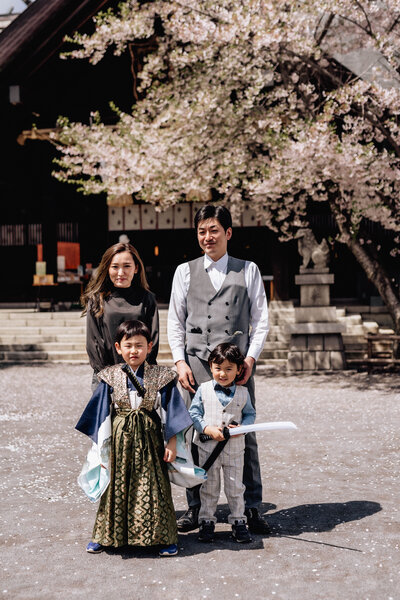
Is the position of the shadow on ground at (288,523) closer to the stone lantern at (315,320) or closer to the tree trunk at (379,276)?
the stone lantern at (315,320)

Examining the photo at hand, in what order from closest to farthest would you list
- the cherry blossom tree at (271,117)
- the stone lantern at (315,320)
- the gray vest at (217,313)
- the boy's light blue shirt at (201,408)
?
1. the boy's light blue shirt at (201,408)
2. the gray vest at (217,313)
3. the cherry blossom tree at (271,117)
4. the stone lantern at (315,320)

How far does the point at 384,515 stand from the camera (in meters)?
4.40

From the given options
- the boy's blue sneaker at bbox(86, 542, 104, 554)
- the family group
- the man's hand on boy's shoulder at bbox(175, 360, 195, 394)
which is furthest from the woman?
the boy's blue sneaker at bbox(86, 542, 104, 554)

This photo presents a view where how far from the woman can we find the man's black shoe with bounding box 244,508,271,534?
3.81 feet

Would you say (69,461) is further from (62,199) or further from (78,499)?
(62,199)

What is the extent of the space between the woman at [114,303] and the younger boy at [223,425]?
1.44 feet

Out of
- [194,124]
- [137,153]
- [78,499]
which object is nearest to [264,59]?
[194,124]

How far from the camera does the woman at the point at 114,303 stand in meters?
4.19

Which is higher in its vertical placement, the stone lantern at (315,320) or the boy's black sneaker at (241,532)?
the stone lantern at (315,320)

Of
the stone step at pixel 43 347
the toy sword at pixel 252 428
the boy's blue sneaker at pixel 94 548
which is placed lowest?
the boy's blue sneaker at pixel 94 548


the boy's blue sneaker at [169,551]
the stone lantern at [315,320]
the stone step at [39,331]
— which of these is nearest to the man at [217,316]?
the boy's blue sneaker at [169,551]

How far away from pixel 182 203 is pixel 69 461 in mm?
13568

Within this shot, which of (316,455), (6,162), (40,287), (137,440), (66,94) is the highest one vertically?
(66,94)

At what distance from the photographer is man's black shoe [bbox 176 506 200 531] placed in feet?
13.6
